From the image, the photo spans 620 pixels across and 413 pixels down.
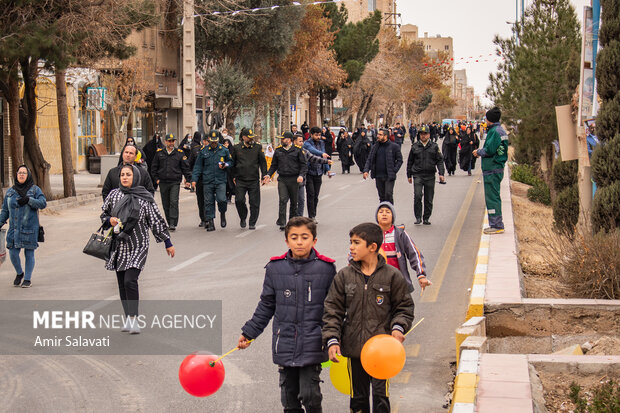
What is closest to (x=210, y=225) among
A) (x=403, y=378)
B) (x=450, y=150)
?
(x=403, y=378)

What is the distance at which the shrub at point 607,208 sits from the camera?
395 inches

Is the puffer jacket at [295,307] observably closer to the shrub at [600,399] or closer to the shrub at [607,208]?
the shrub at [600,399]

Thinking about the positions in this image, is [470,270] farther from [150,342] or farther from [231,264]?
[150,342]

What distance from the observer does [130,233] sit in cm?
848

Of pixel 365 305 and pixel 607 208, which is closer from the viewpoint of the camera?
pixel 365 305

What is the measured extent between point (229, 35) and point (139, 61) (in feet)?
23.3

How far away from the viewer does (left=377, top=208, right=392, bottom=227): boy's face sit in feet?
25.1

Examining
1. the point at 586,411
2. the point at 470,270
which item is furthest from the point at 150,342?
the point at 470,270

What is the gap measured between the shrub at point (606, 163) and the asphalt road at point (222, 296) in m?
2.08

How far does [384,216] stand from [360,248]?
233cm

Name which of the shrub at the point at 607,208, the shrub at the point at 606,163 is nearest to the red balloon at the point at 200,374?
the shrub at the point at 607,208

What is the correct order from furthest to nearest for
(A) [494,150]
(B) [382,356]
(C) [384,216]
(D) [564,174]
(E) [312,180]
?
(D) [564,174]
(E) [312,180]
(A) [494,150]
(C) [384,216]
(B) [382,356]

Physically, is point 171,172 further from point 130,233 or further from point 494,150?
point 130,233

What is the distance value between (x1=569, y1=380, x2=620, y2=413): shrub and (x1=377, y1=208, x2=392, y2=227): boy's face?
242cm
